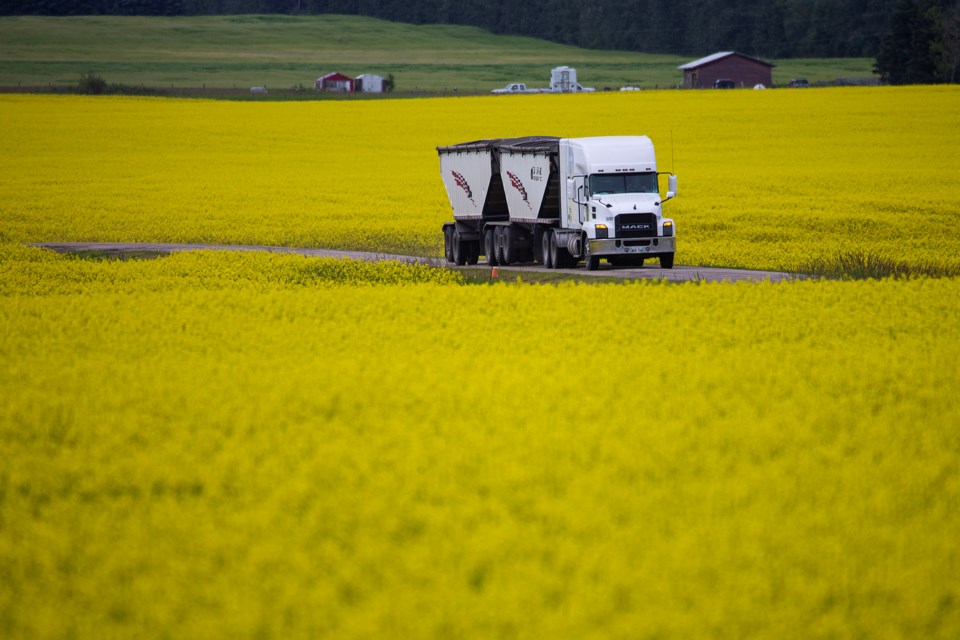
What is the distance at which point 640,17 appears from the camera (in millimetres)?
154875

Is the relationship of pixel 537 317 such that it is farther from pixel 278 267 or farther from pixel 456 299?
pixel 278 267

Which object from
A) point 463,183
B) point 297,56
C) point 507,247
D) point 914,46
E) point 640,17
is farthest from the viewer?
point 640,17

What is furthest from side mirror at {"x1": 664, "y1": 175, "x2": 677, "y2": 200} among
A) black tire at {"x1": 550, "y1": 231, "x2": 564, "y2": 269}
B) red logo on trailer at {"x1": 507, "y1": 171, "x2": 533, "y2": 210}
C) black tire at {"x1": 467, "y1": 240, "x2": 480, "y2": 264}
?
black tire at {"x1": 467, "y1": 240, "x2": 480, "y2": 264}

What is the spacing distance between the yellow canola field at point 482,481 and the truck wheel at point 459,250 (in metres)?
19.3

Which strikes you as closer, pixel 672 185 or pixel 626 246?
pixel 626 246

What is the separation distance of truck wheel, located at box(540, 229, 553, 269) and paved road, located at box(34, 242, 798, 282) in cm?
27

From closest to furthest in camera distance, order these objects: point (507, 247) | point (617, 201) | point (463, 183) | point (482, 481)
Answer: point (482, 481) < point (617, 201) < point (507, 247) < point (463, 183)

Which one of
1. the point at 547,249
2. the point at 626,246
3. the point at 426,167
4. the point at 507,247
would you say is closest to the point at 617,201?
the point at 626,246

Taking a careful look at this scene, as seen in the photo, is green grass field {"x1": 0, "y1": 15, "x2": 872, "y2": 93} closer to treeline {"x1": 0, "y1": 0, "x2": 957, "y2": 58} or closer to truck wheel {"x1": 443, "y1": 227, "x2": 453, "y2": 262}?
treeline {"x1": 0, "y1": 0, "x2": 957, "y2": 58}

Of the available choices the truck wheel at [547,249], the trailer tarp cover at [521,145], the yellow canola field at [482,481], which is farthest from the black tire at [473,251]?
the yellow canola field at [482,481]

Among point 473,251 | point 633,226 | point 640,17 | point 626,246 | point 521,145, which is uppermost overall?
point 640,17

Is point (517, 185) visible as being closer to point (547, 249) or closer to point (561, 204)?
point (561, 204)

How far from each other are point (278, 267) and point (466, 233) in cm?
Answer: 924

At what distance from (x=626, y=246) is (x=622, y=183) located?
2.01 metres
